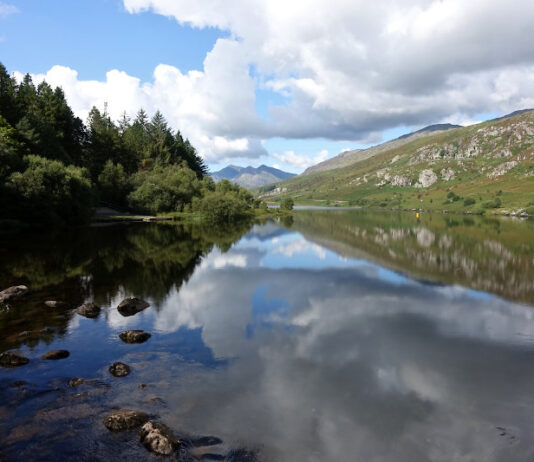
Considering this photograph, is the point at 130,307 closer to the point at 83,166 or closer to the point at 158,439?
the point at 158,439

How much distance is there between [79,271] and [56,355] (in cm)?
2319

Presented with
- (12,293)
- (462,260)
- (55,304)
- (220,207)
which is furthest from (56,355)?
(220,207)

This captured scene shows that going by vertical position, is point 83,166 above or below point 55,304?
above

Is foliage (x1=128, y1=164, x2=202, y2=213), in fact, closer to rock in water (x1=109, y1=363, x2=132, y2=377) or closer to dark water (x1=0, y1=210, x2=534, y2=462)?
dark water (x1=0, y1=210, x2=534, y2=462)

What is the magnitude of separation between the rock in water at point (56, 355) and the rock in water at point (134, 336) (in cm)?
338

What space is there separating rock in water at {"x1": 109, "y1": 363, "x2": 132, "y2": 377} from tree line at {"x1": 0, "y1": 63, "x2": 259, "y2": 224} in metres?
66.6

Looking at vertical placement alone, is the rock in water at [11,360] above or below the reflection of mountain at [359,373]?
above

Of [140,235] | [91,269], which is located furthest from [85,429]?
[140,235]

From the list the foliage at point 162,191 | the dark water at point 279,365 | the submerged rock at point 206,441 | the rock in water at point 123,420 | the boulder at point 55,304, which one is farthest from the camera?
the foliage at point 162,191

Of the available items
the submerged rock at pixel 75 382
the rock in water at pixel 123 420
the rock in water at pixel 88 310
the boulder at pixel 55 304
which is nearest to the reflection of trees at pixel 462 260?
the rock in water at pixel 123 420

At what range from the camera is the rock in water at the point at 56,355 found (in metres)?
19.3

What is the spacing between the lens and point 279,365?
19.8 m

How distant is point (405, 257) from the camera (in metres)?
59.5

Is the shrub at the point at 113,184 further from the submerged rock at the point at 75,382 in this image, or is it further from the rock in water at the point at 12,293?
the submerged rock at the point at 75,382
